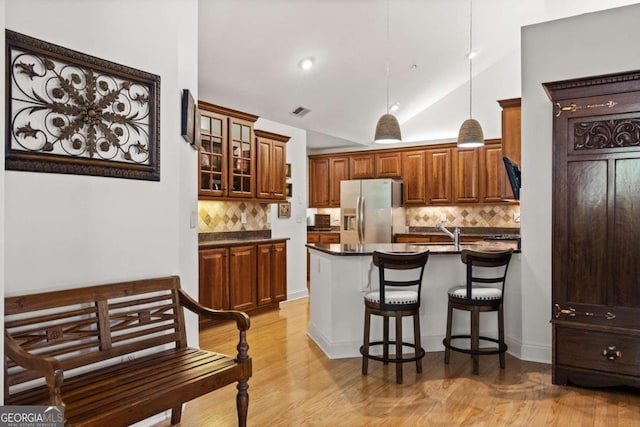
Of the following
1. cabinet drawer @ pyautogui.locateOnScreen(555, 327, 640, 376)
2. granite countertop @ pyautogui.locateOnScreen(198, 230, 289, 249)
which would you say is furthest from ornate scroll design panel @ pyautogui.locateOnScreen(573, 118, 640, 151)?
granite countertop @ pyautogui.locateOnScreen(198, 230, 289, 249)

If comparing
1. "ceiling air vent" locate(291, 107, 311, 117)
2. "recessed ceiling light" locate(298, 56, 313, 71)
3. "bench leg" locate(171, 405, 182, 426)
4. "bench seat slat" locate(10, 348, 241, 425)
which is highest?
"recessed ceiling light" locate(298, 56, 313, 71)

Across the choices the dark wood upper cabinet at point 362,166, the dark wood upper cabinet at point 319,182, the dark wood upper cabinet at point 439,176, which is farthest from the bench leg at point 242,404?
the dark wood upper cabinet at point 319,182

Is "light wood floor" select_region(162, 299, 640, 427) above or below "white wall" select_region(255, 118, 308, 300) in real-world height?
below

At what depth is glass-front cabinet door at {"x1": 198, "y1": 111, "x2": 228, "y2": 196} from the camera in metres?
5.05

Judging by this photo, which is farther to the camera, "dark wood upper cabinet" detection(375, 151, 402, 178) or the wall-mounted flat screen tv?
"dark wood upper cabinet" detection(375, 151, 402, 178)

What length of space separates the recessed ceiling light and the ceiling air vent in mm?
943

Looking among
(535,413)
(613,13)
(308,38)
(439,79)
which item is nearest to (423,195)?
(439,79)

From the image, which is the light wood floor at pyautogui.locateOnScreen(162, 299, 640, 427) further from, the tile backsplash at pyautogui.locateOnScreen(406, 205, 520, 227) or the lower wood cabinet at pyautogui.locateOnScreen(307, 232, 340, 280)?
the lower wood cabinet at pyautogui.locateOnScreen(307, 232, 340, 280)

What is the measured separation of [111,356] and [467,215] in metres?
6.25

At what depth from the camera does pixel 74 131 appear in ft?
7.39

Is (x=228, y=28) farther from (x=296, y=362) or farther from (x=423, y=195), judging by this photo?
(x=423, y=195)

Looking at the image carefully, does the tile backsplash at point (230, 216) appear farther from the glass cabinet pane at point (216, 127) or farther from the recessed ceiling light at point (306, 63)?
the recessed ceiling light at point (306, 63)

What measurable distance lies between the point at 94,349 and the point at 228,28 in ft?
9.80

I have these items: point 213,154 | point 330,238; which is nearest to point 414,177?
point 330,238
